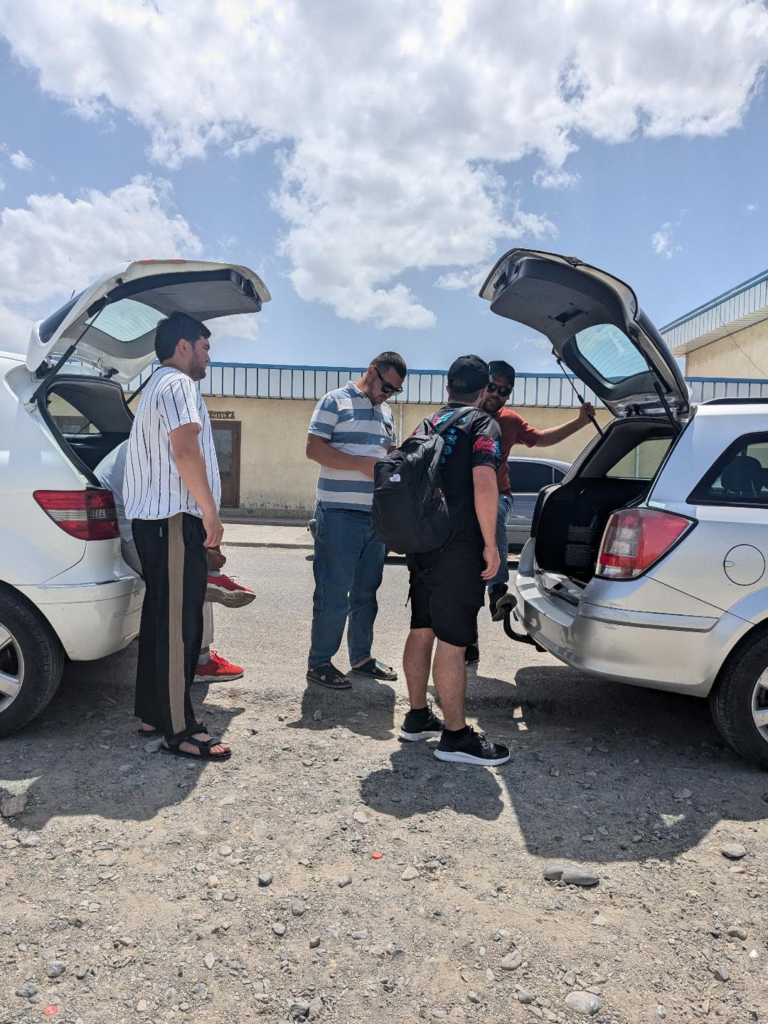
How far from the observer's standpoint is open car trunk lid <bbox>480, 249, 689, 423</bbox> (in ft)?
11.3

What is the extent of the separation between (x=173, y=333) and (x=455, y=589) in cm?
179

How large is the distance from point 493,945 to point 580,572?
2806 mm

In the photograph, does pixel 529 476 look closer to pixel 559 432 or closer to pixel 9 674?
pixel 559 432

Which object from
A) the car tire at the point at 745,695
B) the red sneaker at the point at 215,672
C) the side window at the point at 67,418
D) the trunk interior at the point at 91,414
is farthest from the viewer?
the red sneaker at the point at 215,672

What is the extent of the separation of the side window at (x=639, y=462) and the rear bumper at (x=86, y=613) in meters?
2.80

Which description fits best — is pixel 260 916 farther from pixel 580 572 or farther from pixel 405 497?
pixel 580 572

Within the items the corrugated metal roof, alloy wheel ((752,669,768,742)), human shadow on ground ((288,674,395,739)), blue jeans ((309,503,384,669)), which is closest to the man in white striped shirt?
human shadow on ground ((288,674,395,739))

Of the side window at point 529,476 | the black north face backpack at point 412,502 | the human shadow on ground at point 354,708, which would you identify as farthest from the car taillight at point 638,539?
the side window at point 529,476

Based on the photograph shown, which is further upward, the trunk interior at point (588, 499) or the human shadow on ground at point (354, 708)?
the trunk interior at point (588, 499)

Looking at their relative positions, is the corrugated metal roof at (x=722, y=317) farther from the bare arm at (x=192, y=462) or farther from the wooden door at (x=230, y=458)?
the bare arm at (x=192, y=462)

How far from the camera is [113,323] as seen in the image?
4082mm

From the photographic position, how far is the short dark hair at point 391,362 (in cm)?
422

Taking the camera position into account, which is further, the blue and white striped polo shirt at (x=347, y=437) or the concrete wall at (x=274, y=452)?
the concrete wall at (x=274, y=452)

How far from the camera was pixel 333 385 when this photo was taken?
703 inches
